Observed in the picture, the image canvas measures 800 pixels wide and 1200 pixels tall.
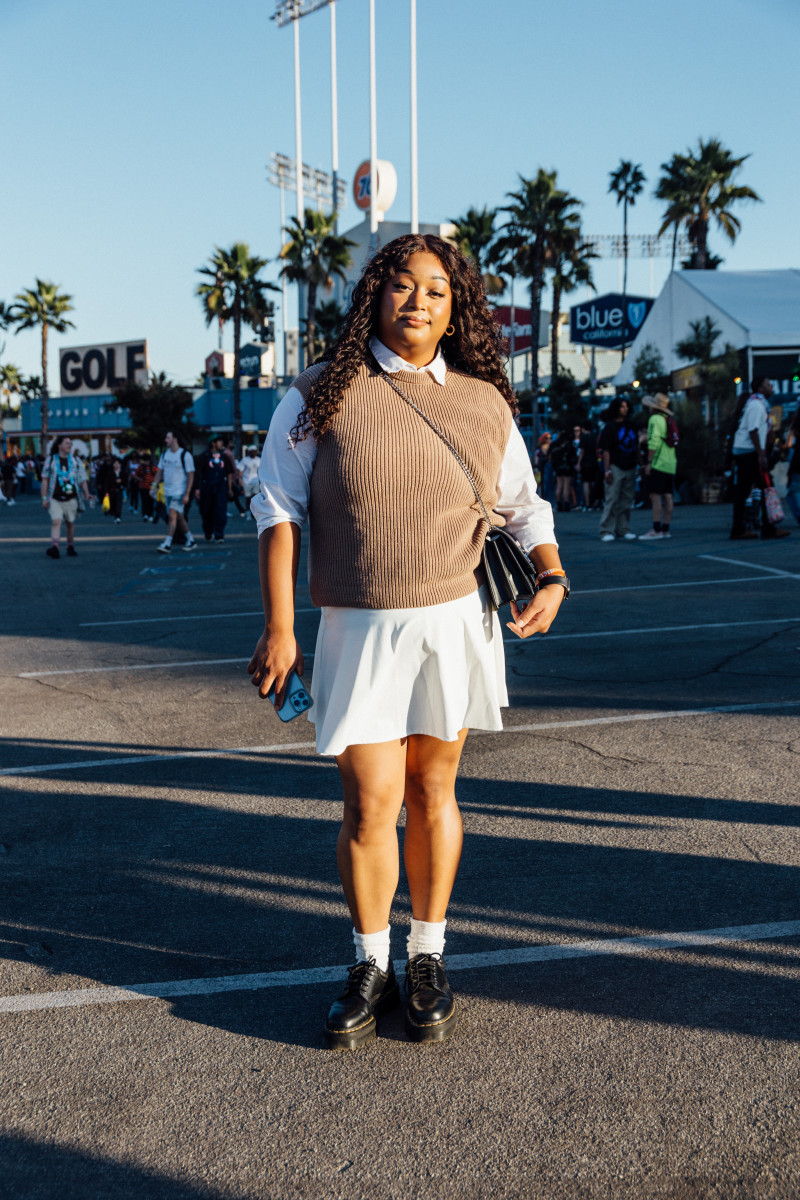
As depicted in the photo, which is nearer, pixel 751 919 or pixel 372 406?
pixel 372 406

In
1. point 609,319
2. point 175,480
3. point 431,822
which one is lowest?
point 431,822

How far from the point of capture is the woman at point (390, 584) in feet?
8.86

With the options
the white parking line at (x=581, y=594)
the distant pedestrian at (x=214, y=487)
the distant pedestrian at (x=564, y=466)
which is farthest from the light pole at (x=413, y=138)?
the white parking line at (x=581, y=594)

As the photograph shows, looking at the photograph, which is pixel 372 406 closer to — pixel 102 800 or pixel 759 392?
pixel 102 800

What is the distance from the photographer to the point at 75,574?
1499 centimetres

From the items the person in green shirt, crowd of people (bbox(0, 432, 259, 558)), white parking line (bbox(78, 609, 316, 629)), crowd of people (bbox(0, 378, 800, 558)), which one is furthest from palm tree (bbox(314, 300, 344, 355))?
white parking line (bbox(78, 609, 316, 629))

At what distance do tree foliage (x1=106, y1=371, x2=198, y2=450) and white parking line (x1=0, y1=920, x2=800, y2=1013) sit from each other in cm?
6784

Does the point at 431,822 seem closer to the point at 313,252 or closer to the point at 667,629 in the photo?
the point at 667,629


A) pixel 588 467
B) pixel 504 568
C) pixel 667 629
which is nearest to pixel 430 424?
pixel 504 568

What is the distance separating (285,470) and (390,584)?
38 centimetres

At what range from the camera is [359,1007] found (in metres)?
2.78

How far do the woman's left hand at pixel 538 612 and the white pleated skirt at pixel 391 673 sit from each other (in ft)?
0.46

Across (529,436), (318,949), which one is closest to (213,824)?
(318,949)

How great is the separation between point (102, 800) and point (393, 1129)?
2.87 metres
